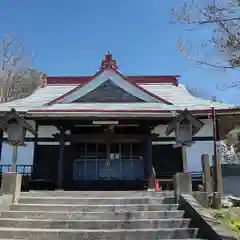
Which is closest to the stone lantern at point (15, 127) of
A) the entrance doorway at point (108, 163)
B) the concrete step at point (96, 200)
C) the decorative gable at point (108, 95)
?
the concrete step at point (96, 200)

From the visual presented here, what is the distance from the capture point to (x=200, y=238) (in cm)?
650

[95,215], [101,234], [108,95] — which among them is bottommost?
[101,234]

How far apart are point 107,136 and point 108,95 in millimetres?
2011

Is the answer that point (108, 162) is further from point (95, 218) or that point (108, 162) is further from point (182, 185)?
point (95, 218)

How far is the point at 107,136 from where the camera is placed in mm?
12211

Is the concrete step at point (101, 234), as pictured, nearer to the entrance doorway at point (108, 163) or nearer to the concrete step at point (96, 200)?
the concrete step at point (96, 200)

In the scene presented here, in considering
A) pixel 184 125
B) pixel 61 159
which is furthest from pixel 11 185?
pixel 184 125

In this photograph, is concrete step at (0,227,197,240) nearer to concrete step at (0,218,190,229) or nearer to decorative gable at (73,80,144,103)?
concrete step at (0,218,190,229)

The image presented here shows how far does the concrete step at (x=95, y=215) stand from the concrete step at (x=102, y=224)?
313mm

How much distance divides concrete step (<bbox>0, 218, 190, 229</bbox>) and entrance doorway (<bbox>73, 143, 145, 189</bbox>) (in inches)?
215

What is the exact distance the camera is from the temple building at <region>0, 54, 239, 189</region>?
38.3 feet

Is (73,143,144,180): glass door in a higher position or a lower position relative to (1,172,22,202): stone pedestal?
higher

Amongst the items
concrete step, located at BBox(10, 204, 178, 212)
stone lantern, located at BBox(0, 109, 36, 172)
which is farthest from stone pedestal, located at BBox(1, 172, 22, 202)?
stone lantern, located at BBox(0, 109, 36, 172)

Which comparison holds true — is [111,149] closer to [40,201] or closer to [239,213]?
[40,201]
